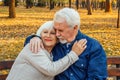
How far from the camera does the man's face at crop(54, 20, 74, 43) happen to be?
12.4ft

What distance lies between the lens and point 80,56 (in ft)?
13.1

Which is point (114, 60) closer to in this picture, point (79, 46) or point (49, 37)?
point (79, 46)

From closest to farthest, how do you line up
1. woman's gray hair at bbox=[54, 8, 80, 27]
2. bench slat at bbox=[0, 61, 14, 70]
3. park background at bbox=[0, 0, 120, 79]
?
woman's gray hair at bbox=[54, 8, 80, 27] < bench slat at bbox=[0, 61, 14, 70] < park background at bbox=[0, 0, 120, 79]

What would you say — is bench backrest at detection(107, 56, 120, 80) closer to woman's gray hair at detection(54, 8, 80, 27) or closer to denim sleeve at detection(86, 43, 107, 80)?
denim sleeve at detection(86, 43, 107, 80)

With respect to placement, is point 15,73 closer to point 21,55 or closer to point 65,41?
point 21,55

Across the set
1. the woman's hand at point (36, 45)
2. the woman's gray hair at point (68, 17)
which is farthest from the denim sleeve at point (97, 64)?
the woman's hand at point (36, 45)

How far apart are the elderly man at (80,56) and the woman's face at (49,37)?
6cm

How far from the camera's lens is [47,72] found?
384 centimetres

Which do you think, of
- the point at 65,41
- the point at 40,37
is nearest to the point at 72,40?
the point at 65,41

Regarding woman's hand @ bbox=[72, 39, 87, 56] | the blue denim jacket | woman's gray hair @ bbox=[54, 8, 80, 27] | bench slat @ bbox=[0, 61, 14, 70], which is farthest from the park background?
woman's gray hair @ bbox=[54, 8, 80, 27]

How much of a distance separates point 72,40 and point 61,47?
0.18 meters

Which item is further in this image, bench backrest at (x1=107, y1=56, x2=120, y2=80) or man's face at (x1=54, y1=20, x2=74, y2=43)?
bench backrest at (x1=107, y1=56, x2=120, y2=80)

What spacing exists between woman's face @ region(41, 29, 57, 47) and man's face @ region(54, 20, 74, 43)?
7 centimetres

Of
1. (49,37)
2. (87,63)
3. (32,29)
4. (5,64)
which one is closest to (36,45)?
(49,37)
